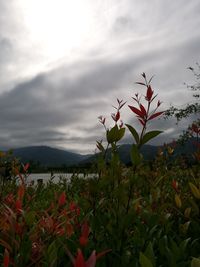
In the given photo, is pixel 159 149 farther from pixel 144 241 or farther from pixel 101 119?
pixel 144 241

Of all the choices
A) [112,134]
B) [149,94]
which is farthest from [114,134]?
[149,94]

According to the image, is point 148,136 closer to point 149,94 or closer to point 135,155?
point 135,155


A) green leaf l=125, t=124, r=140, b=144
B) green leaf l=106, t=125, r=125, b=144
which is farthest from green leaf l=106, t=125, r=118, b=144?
green leaf l=125, t=124, r=140, b=144

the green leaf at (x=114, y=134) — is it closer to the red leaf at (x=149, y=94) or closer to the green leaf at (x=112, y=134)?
the green leaf at (x=112, y=134)

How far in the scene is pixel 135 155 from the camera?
1922 mm

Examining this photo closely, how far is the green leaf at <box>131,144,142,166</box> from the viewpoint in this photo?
1.89m

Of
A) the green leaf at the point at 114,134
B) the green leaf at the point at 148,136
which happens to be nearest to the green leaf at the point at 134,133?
the green leaf at the point at 148,136

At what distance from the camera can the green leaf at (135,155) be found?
189 centimetres

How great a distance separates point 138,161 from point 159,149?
4.57 metres

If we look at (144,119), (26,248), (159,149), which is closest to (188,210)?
(144,119)

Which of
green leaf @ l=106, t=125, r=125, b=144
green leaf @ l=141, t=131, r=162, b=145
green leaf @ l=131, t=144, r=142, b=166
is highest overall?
green leaf @ l=106, t=125, r=125, b=144

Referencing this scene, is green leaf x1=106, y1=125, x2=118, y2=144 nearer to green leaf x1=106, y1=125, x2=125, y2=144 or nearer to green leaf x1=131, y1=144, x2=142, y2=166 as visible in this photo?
green leaf x1=106, y1=125, x2=125, y2=144

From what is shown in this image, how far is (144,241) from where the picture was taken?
7.23 ft

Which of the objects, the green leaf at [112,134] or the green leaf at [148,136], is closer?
the green leaf at [148,136]
